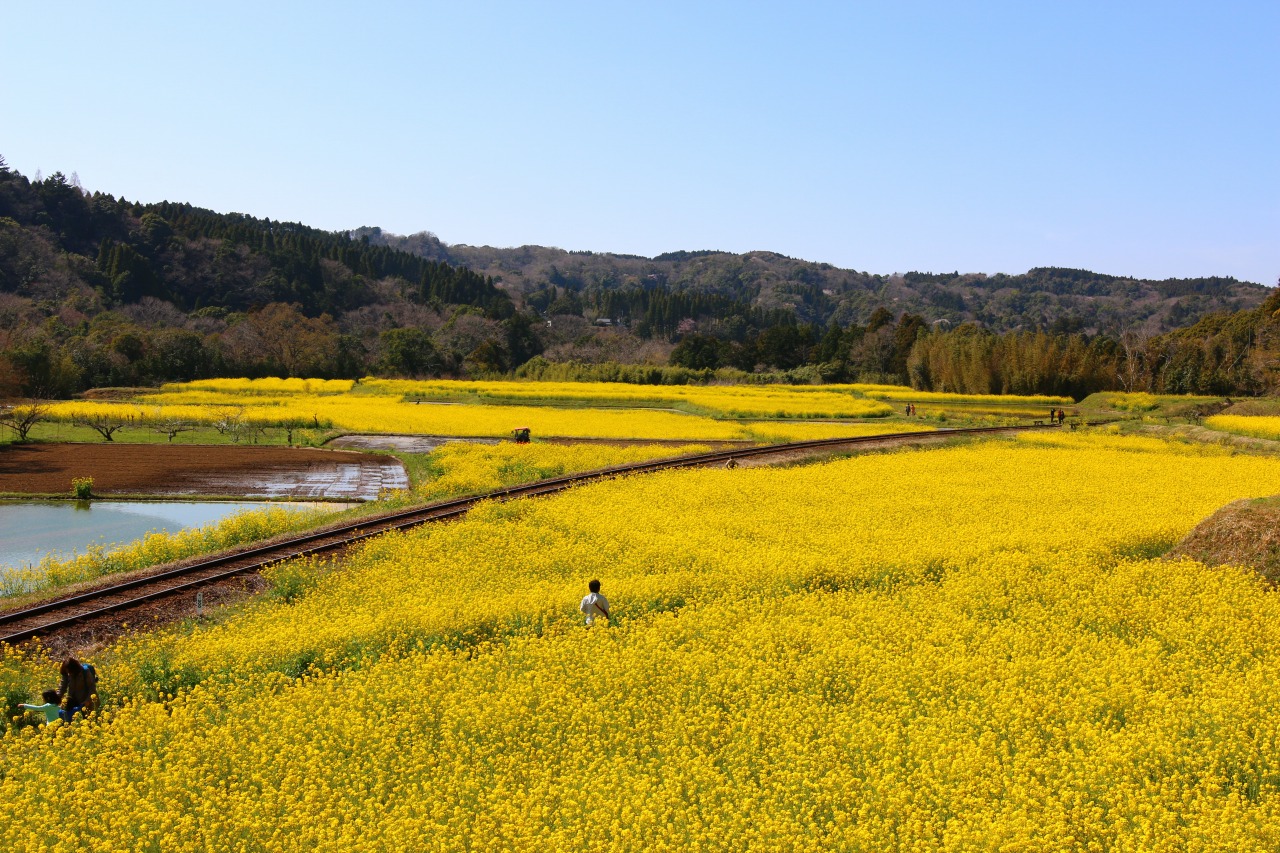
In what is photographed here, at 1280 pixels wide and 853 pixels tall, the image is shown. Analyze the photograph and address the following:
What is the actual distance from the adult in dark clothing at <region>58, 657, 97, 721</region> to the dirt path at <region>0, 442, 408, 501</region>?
1560 cm

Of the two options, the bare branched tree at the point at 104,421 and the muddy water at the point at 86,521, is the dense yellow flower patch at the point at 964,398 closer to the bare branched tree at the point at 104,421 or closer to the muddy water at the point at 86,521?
the bare branched tree at the point at 104,421

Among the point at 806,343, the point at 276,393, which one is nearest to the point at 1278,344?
the point at 806,343

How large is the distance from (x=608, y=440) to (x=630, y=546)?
2077 centimetres

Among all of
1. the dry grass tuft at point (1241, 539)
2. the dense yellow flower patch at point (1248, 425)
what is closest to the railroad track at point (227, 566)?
the dry grass tuft at point (1241, 539)

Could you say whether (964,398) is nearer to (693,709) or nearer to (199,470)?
(199,470)

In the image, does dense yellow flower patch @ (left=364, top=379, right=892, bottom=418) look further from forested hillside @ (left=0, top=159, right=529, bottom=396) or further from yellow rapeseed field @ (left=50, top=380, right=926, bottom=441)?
forested hillside @ (left=0, top=159, right=529, bottom=396)

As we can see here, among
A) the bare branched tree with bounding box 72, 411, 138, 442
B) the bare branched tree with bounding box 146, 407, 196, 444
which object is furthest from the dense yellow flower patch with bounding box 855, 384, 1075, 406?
the bare branched tree with bounding box 72, 411, 138, 442

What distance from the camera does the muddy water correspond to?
18.7m

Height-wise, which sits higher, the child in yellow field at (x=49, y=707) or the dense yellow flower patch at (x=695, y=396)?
the dense yellow flower patch at (x=695, y=396)

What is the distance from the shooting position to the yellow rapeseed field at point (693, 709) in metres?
6.55

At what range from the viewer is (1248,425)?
39188mm

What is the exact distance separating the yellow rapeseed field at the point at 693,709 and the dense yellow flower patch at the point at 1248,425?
2788 centimetres

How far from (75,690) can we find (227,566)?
6.32 metres

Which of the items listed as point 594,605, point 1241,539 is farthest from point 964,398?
point 594,605
